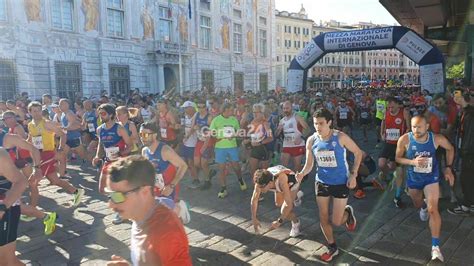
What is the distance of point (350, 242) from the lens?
199 inches

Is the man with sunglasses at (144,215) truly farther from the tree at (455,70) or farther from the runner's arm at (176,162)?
the tree at (455,70)

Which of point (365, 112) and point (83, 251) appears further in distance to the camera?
point (365, 112)

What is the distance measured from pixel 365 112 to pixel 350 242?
11.0 metres

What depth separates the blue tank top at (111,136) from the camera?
618cm

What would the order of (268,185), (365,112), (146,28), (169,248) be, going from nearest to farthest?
(169,248) → (268,185) → (365,112) → (146,28)

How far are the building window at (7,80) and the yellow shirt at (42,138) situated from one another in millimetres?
14275

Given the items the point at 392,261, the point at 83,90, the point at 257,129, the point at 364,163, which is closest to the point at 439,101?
the point at 364,163

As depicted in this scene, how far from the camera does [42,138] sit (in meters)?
6.89

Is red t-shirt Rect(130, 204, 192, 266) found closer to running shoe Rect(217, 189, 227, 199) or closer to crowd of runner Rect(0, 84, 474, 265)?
crowd of runner Rect(0, 84, 474, 265)

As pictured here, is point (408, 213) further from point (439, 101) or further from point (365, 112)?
point (365, 112)

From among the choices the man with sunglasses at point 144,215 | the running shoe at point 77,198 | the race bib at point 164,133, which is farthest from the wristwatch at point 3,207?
the race bib at point 164,133

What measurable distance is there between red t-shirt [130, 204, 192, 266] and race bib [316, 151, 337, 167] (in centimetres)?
274

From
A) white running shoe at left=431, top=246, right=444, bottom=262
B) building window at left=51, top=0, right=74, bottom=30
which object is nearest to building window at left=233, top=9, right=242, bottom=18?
building window at left=51, top=0, right=74, bottom=30

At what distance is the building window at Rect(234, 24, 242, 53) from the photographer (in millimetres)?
35875
